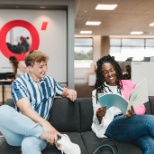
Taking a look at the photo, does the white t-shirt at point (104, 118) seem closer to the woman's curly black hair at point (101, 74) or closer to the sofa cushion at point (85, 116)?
Result: the woman's curly black hair at point (101, 74)

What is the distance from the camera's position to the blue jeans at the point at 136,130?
6.84 ft

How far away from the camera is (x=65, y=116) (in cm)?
265

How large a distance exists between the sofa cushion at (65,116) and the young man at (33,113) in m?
0.11

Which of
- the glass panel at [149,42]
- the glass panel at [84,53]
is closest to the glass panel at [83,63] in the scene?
the glass panel at [84,53]

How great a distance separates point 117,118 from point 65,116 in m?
0.60

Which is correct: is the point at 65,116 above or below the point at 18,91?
below

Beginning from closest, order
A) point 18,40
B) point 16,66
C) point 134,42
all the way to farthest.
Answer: point 16,66
point 18,40
point 134,42

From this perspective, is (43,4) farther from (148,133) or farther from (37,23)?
(148,133)

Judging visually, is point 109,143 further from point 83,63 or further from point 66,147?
point 83,63

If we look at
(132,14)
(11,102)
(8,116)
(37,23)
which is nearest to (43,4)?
(37,23)

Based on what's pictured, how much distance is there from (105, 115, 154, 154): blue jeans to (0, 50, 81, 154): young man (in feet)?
1.35

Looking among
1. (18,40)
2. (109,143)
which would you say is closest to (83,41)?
(18,40)

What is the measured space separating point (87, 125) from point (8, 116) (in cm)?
91

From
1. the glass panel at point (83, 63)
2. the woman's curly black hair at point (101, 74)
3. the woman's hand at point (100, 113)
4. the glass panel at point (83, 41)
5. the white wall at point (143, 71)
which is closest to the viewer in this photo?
the woman's hand at point (100, 113)
